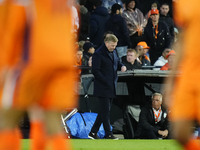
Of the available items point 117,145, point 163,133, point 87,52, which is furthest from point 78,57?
point 117,145

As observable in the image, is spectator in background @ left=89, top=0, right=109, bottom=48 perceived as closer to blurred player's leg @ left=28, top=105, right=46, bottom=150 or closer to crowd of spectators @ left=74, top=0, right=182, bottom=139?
crowd of spectators @ left=74, top=0, right=182, bottom=139

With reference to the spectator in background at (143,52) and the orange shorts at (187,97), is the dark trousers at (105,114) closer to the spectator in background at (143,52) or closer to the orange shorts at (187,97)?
the spectator in background at (143,52)

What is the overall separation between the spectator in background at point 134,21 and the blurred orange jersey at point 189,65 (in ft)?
24.0

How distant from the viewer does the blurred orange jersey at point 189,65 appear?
3.24 m

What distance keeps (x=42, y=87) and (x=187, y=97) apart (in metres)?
0.99

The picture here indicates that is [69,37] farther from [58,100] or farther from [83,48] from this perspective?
[83,48]

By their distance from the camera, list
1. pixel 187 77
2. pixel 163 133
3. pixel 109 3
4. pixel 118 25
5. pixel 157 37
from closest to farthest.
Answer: pixel 187 77
pixel 163 133
pixel 118 25
pixel 157 37
pixel 109 3

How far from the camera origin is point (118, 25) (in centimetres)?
998

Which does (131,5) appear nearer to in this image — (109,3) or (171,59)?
(109,3)

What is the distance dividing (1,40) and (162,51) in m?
7.44

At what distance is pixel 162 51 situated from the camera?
10.2 m

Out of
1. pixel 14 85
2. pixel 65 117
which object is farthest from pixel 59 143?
pixel 65 117

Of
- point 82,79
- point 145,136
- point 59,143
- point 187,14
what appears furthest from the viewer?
point 82,79

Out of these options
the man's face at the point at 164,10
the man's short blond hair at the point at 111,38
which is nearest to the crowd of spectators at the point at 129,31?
the man's face at the point at 164,10
